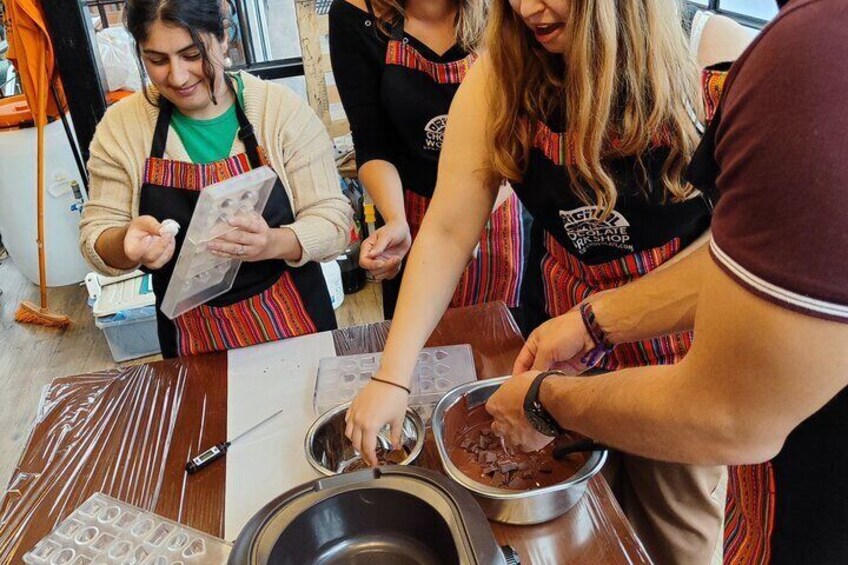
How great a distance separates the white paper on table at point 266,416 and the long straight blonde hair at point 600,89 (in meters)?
0.57

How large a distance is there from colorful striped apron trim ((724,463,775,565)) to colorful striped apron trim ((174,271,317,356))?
3.44 ft

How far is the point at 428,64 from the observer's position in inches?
64.4

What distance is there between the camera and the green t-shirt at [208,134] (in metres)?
1.52

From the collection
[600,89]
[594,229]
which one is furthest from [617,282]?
[600,89]

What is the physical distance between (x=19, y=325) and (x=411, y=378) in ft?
9.98

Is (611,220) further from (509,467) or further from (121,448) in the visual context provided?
(121,448)

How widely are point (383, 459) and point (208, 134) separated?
36.1 inches

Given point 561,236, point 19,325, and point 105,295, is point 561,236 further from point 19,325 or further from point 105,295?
point 19,325

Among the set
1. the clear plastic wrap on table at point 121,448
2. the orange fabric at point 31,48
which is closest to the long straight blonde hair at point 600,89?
the clear plastic wrap on table at point 121,448

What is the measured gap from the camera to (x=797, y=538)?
82 cm

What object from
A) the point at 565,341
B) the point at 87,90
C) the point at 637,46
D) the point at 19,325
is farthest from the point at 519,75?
the point at 19,325

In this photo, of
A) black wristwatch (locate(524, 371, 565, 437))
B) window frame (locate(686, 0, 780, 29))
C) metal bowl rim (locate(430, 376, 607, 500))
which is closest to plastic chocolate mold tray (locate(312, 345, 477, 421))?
metal bowl rim (locate(430, 376, 607, 500))

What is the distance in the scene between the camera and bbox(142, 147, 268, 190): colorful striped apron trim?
1.48m

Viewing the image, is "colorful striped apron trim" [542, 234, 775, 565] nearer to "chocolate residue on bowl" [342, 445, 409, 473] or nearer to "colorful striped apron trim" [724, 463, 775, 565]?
"colorful striped apron trim" [724, 463, 775, 565]
